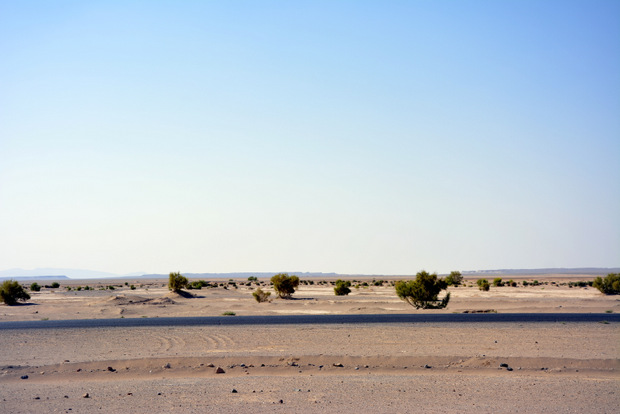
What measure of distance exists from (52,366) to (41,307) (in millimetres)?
32747

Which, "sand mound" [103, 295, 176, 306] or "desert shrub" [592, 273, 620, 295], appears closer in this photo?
"sand mound" [103, 295, 176, 306]

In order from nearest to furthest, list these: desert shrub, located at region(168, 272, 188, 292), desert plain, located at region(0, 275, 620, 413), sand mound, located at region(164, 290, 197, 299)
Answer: desert plain, located at region(0, 275, 620, 413) → sand mound, located at region(164, 290, 197, 299) → desert shrub, located at region(168, 272, 188, 292)

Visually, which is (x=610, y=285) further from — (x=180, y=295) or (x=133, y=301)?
(x=133, y=301)

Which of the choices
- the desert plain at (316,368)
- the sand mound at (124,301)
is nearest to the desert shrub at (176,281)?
the sand mound at (124,301)

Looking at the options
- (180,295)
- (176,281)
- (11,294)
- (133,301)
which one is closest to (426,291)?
(133,301)

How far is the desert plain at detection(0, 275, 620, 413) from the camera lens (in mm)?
12436

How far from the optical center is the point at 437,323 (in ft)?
93.6

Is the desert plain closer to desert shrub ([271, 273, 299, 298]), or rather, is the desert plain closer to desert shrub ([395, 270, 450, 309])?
desert shrub ([395, 270, 450, 309])

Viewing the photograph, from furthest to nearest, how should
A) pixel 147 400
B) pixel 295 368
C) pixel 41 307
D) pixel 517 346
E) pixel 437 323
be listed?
A: pixel 41 307 → pixel 437 323 → pixel 517 346 → pixel 295 368 → pixel 147 400

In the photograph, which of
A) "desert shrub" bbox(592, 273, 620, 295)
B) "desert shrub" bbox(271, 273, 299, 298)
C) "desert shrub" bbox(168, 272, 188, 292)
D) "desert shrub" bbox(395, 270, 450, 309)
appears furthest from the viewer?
"desert shrub" bbox(168, 272, 188, 292)

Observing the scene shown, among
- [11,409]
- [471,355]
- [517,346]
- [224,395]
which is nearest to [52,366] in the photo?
[11,409]

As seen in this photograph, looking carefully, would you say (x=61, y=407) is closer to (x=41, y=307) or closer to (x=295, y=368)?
(x=295, y=368)

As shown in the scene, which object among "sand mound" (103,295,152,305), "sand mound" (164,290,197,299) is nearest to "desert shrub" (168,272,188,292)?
"sand mound" (164,290,197,299)

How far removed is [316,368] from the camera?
55.0ft
